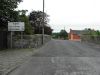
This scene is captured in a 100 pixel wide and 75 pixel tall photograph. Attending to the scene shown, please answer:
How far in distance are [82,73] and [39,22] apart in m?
68.6

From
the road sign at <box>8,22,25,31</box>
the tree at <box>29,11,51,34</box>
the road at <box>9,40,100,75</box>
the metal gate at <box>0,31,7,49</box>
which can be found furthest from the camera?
the tree at <box>29,11,51,34</box>

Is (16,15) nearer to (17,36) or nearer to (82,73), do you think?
(17,36)

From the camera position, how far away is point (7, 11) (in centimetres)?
2734

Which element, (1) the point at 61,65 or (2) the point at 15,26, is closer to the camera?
(1) the point at 61,65

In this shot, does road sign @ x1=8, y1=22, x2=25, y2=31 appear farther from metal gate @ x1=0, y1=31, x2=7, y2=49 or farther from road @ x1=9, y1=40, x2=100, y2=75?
road @ x1=9, y1=40, x2=100, y2=75

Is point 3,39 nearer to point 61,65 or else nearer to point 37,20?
point 61,65

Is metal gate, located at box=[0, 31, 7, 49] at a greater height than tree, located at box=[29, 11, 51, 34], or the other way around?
tree, located at box=[29, 11, 51, 34]

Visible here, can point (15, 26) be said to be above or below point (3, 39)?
above

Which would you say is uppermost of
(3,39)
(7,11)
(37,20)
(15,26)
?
(37,20)

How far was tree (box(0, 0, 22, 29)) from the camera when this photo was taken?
87.8 ft

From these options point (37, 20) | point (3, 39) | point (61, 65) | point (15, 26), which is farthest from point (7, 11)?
point (37, 20)

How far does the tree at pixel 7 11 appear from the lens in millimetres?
26750

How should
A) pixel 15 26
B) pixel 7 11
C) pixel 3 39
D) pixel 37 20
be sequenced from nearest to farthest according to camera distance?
1. pixel 7 11
2. pixel 3 39
3. pixel 15 26
4. pixel 37 20

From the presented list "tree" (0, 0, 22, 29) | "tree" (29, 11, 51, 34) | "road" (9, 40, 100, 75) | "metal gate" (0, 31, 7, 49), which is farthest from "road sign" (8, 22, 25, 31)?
"tree" (29, 11, 51, 34)
